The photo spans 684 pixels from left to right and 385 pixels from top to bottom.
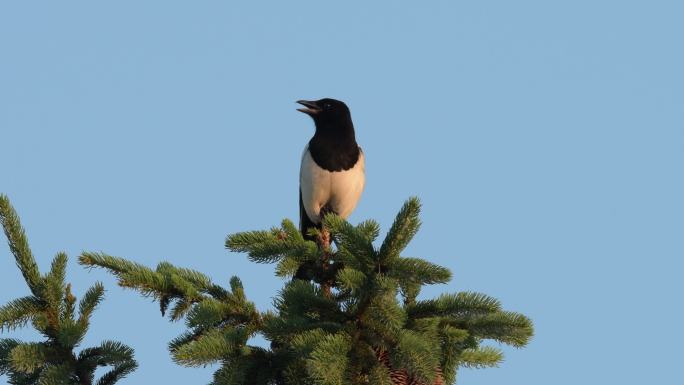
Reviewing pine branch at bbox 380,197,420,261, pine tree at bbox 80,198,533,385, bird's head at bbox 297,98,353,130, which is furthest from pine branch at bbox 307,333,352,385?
bird's head at bbox 297,98,353,130

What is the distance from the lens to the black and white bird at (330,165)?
8.14 meters

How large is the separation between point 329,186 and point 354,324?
4788 millimetres

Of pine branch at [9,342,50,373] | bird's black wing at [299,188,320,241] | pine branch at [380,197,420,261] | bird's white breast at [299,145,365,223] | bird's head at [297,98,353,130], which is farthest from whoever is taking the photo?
bird's black wing at [299,188,320,241]

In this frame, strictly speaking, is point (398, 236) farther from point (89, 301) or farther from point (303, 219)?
point (303, 219)

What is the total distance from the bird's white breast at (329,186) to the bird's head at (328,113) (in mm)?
268

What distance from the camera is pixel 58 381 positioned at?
3.22 metres

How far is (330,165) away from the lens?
8.12 metres

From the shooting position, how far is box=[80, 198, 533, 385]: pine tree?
3.21 meters

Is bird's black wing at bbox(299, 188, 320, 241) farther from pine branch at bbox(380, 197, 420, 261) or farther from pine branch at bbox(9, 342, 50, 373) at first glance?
pine branch at bbox(9, 342, 50, 373)

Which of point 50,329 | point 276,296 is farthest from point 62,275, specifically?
point 276,296

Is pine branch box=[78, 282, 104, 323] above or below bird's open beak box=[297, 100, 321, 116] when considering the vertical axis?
below

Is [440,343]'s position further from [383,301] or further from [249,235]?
[249,235]

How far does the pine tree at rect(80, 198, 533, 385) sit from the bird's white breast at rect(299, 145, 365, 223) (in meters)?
4.33

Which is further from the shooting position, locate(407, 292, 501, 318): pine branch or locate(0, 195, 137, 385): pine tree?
locate(407, 292, 501, 318): pine branch
